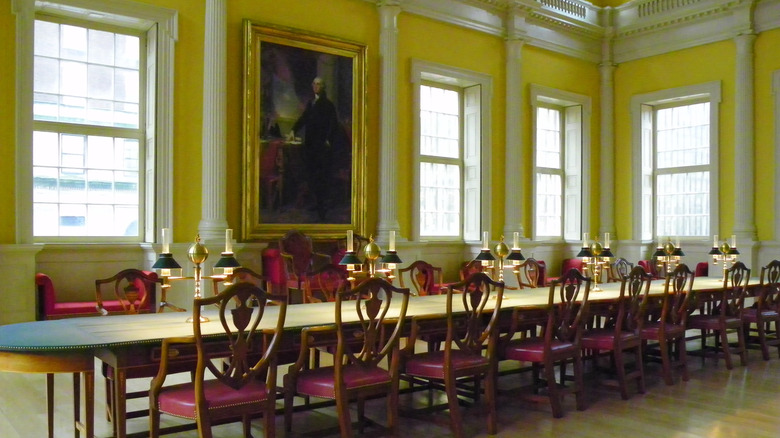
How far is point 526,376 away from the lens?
578 centimetres

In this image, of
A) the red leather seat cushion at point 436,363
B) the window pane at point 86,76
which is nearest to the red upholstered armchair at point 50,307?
the window pane at point 86,76

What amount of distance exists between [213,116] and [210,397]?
201 inches

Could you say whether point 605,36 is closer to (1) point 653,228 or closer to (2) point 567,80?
(2) point 567,80

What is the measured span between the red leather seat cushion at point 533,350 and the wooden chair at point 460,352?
24cm

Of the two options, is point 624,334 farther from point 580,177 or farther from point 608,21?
point 608,21

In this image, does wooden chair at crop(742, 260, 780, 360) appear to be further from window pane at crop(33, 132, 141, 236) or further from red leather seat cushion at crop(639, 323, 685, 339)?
window pane at crop(33, 132, 141, 236)

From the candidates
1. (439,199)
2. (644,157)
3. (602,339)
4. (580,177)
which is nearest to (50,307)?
(602,339)

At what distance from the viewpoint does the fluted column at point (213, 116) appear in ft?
25.9

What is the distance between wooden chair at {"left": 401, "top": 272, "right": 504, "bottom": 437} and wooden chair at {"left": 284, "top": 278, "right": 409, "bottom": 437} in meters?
0.31

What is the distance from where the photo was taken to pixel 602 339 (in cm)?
525

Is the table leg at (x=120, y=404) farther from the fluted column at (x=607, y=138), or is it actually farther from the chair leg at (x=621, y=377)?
the fluted column at (x=607, y=138)

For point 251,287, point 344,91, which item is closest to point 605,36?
point 344,91

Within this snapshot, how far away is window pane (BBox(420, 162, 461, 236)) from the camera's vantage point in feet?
33.9

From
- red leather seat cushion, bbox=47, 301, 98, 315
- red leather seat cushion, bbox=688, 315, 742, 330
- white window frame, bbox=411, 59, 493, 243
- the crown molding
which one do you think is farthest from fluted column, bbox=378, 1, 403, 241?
red leather seat cushion, bbox=688, 315, 742, 330
